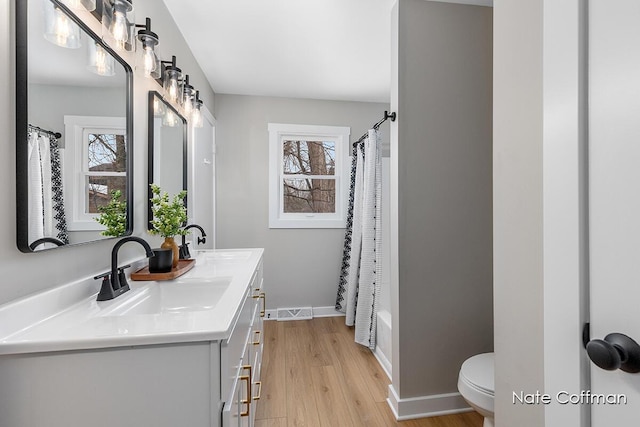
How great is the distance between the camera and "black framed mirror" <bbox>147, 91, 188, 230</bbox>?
159 centimetres

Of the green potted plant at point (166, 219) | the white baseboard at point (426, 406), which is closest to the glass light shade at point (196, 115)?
the green potted plant at point (166, 219)

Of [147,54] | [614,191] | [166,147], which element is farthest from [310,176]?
[614,191]

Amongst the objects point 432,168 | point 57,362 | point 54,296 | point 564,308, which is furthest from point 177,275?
point 432,168

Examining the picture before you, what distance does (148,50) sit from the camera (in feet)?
4.38

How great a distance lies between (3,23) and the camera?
77 centimetres

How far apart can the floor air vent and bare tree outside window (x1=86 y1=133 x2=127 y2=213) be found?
228 cm

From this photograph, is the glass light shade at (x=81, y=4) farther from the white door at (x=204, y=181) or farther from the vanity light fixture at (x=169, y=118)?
the white door at (x=204, y=181)

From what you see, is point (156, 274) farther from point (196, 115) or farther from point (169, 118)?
point (196, 115)

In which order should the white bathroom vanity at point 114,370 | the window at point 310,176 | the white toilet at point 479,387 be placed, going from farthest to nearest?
the window at point 310,176, the white toilet at point 479,387, the white bathroom vanity at point 114,370

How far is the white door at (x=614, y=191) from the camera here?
0.50 m

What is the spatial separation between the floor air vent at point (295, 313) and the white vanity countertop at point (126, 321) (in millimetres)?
2078

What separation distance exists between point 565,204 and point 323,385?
6.28 ft

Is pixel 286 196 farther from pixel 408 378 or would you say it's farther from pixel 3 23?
pixel 3 23

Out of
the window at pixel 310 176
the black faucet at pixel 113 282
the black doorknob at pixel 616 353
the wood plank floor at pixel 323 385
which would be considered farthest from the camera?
the window at pixel 310 176
